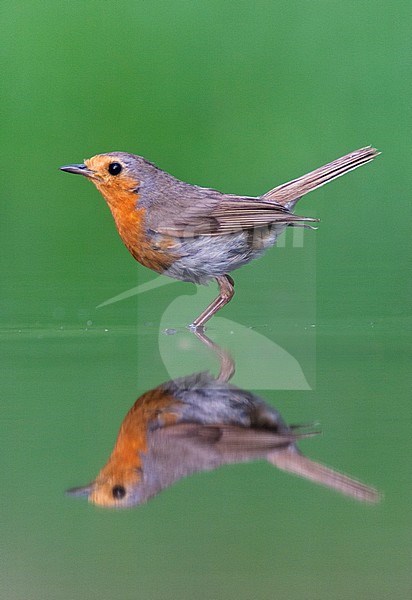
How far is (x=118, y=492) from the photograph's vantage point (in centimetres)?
246

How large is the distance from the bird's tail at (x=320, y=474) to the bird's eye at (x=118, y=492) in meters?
0.36

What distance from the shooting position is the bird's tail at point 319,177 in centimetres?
602

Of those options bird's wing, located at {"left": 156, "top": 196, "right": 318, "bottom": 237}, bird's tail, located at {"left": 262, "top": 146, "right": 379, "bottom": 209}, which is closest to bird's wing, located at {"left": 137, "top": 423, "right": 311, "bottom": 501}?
bird's wing, located at {"left": 156, "top": 196, "right": 318, "bottom": 237}

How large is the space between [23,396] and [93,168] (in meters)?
2.09

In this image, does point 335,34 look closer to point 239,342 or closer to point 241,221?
point 241,221

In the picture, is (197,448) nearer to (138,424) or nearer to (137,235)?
(138,424)

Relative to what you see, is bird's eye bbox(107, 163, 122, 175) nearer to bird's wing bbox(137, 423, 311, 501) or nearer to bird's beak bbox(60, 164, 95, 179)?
bird's beak bbox(60, 164, 95, 179)

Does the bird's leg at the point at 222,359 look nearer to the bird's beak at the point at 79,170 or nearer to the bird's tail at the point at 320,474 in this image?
the bird's beak at the point at 79,170

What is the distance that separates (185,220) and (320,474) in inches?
129

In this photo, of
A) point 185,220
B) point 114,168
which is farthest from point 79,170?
point 185,220

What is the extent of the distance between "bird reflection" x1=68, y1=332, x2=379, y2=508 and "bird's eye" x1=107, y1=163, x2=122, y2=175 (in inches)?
91.1

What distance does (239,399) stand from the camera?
343cm

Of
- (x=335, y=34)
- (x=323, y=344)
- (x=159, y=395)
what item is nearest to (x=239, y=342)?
(x=323, y=344)

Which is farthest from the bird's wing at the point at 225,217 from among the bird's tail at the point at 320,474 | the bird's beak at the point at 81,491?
the bird's beak at the point at 81,491
